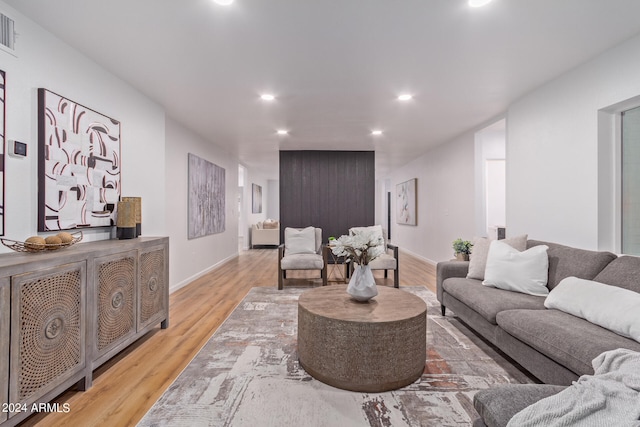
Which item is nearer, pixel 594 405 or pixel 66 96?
pixel 594 405

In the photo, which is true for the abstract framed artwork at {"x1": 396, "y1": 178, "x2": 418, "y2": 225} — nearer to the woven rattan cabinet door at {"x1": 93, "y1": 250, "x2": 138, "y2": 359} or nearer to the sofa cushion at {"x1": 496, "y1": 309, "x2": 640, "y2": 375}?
the sofa cushion at {"x1": 496, "y1": 309, "x2": 640, "y2": 375}

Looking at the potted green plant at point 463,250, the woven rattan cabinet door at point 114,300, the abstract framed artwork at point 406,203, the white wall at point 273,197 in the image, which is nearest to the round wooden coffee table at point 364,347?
the woven rattan cabinet door at point 114,300

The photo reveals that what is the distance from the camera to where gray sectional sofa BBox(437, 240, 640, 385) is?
1714 mm

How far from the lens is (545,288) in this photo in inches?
105

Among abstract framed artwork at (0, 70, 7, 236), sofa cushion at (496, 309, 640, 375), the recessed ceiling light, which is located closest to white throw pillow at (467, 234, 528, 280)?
sofa cushion at (496, 309, 640, 375)

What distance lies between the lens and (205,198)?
563 centimetres

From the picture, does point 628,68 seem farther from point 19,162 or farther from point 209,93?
point 19,162

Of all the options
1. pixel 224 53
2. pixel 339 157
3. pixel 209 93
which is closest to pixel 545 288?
pixel 224 53

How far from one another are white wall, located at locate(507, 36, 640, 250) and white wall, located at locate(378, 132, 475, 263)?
124cm

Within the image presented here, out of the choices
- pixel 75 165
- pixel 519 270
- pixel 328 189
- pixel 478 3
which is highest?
pixel 478 3

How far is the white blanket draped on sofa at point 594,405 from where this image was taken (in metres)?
0.99

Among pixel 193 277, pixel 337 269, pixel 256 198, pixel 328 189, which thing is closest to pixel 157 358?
pixel 193 277

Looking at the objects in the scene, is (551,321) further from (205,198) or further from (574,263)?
(205,198)

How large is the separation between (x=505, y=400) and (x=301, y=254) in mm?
3902
